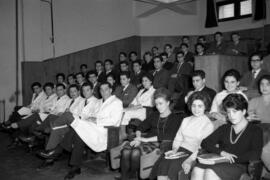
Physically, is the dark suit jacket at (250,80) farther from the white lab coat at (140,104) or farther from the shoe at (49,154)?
the shoe at (49,154)

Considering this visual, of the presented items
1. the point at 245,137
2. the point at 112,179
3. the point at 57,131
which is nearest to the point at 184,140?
the point at 245,137

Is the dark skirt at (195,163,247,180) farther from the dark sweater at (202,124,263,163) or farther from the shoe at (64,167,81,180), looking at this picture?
the shoe at (64,167,81,180)

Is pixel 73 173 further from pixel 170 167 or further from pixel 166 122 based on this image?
pixel 170 167

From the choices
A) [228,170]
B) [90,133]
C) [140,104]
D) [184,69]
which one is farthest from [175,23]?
[228,170]

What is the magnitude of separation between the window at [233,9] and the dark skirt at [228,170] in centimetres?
582

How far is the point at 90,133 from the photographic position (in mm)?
3168

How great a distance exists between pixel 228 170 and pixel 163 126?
34.7 inches

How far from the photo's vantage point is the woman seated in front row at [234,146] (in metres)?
2.00

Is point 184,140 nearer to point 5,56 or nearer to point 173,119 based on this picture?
point 173,119

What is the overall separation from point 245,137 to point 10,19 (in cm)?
551

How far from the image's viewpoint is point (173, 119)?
9.05 feet

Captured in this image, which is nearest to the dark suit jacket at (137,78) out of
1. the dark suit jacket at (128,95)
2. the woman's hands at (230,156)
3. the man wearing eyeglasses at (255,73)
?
the dark suit jacket at (128,95)

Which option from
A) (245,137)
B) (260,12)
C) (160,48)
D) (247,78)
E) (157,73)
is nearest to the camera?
(245,137)

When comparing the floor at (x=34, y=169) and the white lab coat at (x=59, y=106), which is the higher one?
the white lab coat at (x=59, y=106)
